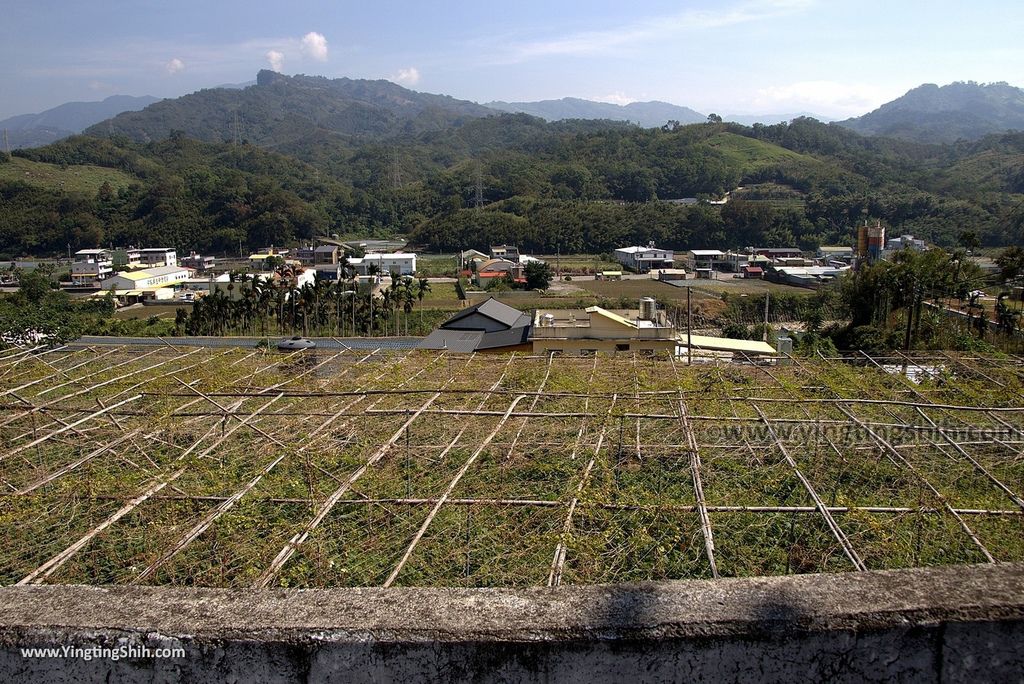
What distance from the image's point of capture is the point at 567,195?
6481 cm

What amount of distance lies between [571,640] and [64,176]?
80.1m

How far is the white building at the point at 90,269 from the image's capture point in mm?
36812

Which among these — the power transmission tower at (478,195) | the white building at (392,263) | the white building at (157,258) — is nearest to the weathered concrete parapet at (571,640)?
the white building at (392,263)

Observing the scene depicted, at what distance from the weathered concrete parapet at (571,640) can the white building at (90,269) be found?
40.5 metres

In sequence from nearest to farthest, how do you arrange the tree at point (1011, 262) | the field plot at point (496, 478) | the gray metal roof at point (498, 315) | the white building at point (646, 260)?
the field plot at point (496, 478), the tree at point (1011, 262), the gray metal roof at point (498, 315), the white building at point (646, 260)

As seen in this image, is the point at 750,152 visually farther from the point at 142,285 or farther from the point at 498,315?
the point at 498,315

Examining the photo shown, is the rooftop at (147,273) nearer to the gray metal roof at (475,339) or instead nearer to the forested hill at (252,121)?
the gray metal roof at (475,339)

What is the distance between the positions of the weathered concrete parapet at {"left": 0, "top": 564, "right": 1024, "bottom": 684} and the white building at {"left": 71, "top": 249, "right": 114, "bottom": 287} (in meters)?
40.5

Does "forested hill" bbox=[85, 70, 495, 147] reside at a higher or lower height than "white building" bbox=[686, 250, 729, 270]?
higher

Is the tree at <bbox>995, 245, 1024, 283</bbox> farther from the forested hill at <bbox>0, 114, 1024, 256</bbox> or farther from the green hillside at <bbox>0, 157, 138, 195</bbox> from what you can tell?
the green hillside at <bbox>0, 157, 138, 195</bbox>

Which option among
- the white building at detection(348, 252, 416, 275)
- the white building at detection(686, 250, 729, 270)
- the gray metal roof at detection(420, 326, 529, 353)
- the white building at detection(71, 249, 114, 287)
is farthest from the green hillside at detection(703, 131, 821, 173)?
the gray metal roof at detection(420, 326, 529, 353)

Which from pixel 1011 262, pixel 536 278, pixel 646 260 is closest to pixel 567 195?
pixel 646 260

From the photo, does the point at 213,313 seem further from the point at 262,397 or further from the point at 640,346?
the point at 262,397

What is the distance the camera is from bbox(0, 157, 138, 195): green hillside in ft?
205
